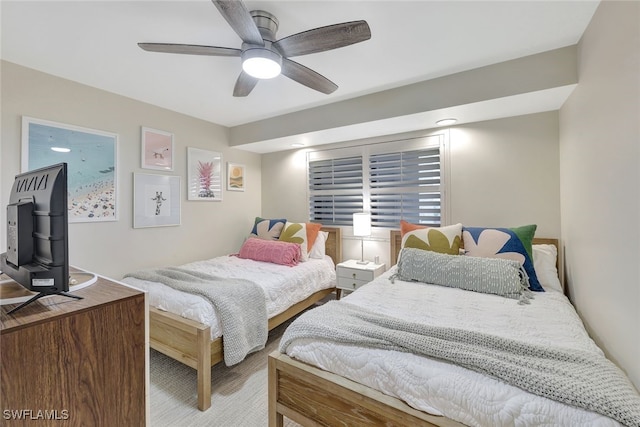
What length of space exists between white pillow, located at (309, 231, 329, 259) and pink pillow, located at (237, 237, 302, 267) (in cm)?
25

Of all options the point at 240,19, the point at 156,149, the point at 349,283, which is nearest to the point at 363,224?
the point at 349,283

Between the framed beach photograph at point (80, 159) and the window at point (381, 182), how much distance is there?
2.24 metres

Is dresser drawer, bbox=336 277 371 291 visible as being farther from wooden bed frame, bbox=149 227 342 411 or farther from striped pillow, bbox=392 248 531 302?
wooden bed frame, bbox=149 227 342 411

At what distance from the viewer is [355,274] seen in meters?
2.90

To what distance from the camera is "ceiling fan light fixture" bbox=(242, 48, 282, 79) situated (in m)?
1.57

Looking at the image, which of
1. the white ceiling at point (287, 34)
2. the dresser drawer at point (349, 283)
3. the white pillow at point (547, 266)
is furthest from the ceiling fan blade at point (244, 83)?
the white pillow at point (547, 266)

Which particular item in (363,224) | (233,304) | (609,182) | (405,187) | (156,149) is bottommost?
(233,304)

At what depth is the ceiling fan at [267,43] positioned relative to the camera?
1.34m

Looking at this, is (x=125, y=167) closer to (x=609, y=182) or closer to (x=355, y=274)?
(x=355, y=274)

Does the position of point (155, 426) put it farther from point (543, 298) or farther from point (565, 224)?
point (565, 224)

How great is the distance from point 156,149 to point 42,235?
7.81 ft

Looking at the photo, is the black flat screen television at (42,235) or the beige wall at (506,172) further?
the beige wall at (506,172)

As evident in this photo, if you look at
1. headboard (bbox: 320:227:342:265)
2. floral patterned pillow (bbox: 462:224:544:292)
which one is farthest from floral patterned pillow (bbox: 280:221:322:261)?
floral patterned pillow (bbox: 462:224:544:292)

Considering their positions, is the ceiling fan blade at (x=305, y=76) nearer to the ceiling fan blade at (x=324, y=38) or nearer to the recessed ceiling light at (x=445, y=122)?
the ceiling fan blade at (x=324, y=38)
